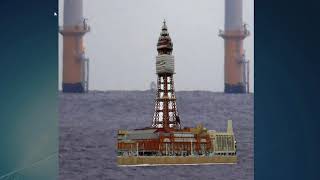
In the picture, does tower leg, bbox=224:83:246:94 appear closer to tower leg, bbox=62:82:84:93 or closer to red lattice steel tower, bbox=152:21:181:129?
red lattice steel tower, bbox=152:21:181:129

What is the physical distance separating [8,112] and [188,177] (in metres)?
4.21

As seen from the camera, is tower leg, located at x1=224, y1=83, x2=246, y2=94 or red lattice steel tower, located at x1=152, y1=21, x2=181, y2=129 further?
red lattice steel tower, located at x1=152, y1=21, x2=181, y2=129

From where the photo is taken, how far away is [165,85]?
6.50m

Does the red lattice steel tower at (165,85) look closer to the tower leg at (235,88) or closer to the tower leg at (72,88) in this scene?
the tower leg at (235,88)

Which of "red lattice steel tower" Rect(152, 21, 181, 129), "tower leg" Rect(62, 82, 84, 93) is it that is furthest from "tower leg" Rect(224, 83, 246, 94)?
"tower leg" Rect(62, 82, 84, 93)

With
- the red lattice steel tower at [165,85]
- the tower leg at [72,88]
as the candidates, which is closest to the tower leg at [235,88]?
the red lattice steel tower at [165,85]

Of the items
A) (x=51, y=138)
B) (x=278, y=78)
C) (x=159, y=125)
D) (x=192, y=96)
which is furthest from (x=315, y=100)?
(x=159, y=125)

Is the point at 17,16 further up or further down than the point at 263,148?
further up

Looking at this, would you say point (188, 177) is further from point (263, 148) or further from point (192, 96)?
point (263, 148)

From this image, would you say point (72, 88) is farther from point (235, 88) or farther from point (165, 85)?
point (235, 88)

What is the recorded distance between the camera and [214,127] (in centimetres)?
677

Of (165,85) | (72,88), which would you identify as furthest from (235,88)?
(72,88)

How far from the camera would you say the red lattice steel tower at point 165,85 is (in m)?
6.51

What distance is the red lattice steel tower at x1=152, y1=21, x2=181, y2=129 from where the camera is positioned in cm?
651
